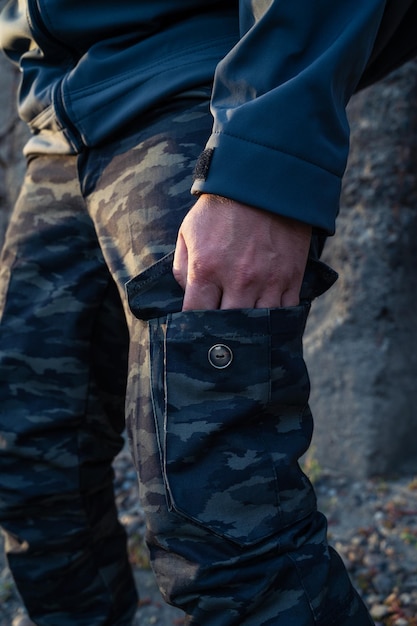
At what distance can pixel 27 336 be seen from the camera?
1232 millimetres

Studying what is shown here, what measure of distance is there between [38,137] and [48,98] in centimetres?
12

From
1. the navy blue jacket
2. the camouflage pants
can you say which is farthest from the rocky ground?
the navy blue jacket

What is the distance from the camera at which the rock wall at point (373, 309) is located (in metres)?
1.97

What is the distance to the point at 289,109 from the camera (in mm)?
882

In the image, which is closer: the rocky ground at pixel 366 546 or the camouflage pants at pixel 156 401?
the camouflage pants at pixel 156 401

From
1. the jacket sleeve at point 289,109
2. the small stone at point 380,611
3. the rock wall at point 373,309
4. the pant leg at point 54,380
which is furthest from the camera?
the rock wall at point 373,309

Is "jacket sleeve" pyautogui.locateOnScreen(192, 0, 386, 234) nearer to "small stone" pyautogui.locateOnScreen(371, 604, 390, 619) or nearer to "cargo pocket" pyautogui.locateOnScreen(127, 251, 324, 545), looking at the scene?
"cargo pocket" pyautogui.locateOnScreen(127, 251, 324, 545)

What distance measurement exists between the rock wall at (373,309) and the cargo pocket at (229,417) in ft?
3.78

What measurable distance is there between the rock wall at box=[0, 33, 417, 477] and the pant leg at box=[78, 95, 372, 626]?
3.72ft

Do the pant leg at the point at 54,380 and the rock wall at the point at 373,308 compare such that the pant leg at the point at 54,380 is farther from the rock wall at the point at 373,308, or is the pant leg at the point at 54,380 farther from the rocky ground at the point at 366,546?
the rock wall at the point at 373,308

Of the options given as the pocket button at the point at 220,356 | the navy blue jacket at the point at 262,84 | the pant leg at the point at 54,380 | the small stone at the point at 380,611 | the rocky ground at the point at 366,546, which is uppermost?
the navy blue jacket at the point at 262,84

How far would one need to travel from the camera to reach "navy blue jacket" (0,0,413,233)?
891 mm

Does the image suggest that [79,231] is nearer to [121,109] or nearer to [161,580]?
[121,109]

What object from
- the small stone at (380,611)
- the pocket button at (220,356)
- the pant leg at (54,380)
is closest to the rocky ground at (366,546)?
the small stone at (380,611)
